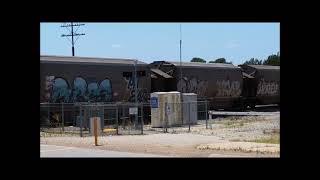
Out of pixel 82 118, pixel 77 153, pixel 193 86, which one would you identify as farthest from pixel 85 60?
pixel 77 153

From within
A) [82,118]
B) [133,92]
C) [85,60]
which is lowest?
[82,118]

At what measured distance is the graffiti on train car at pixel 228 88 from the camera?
42125mm

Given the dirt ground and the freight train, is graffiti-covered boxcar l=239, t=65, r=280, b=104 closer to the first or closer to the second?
the freight train

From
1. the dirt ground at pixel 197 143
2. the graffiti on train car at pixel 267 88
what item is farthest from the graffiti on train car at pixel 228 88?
the dirt ground at pixel 197 143

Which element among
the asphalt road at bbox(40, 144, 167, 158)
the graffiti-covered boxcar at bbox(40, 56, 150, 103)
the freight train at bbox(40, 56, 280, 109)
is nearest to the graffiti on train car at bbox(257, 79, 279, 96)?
the freight train at bbox(40, 56, 280, 109)

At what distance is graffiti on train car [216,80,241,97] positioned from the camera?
42.1 m

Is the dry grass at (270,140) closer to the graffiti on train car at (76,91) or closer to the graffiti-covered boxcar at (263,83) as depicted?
the graffiti on train car at (76,91)

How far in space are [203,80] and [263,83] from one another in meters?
10.1

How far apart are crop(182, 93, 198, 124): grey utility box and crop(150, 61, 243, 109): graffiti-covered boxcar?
4.84 metres

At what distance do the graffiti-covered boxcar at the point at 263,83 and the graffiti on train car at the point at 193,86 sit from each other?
28.1 feet

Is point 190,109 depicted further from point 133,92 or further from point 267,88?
point 267,88

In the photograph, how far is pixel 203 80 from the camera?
132 ft
